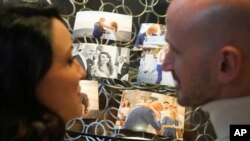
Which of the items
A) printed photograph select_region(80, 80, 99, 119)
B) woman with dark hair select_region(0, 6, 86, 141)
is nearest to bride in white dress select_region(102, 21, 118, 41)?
printed photograph select_region(80, 80, 99, 119)

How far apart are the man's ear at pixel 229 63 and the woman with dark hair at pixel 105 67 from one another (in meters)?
0.29

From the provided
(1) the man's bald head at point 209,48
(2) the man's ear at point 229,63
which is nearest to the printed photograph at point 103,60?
(1) the man's bald head at point 209,48

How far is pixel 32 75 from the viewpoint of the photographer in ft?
2.22

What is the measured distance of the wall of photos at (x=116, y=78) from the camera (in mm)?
1021

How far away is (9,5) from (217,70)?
44 centimetres

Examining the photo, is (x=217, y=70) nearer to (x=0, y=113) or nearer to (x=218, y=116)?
(x=218, y=116)

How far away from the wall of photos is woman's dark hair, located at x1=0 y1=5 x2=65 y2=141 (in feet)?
1.04

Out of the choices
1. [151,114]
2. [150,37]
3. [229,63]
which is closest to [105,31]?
[150,37]

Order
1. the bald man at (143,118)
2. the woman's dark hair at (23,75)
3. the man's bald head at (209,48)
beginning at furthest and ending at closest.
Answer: the bald man at (143,118)
the man's bald head at (209,48)
the woman's dark hair at (23,75)

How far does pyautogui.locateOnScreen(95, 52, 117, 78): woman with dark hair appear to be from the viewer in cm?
103

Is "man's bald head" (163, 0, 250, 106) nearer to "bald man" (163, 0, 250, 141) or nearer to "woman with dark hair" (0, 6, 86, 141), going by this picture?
"bald man" (163, 0, 250, 141)

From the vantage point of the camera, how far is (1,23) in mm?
696

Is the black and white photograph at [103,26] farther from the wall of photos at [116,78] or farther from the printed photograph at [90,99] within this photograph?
the printed photograph at [90,99]

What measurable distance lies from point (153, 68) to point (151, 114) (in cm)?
12
